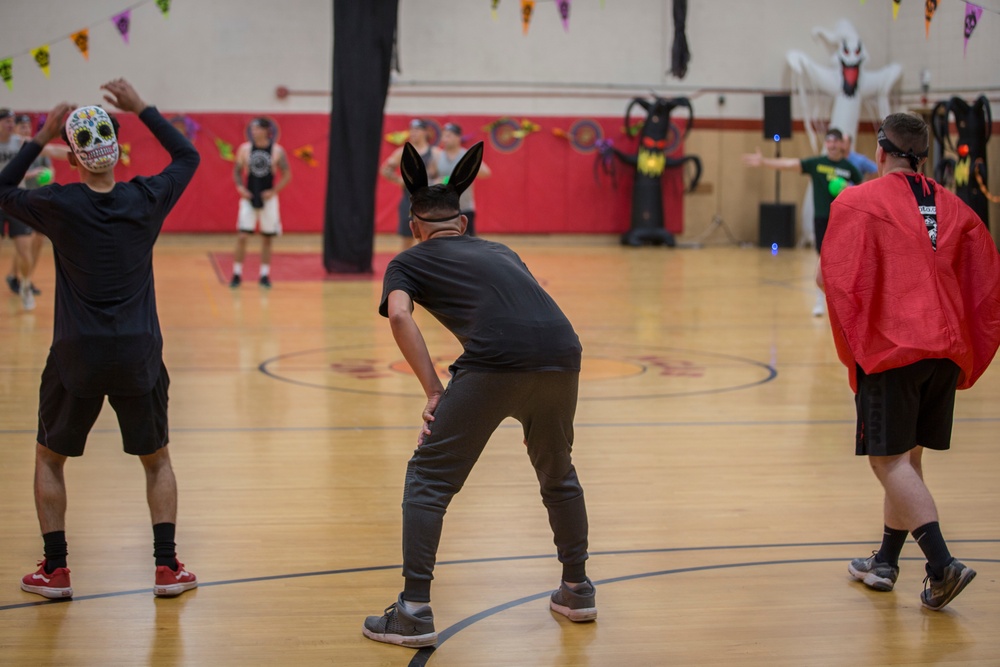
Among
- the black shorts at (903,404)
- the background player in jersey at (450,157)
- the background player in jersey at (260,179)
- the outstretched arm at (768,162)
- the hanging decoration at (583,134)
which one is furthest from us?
the hanging decoration at (583,134)

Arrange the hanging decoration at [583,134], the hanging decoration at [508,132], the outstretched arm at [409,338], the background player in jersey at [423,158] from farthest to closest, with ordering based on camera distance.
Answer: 1. the hanging decoration at [583,134]
2. the hanging decoration at [508,132]
3. the background player in jersey at [423,158]
4. the outstretched arm at [409,338]

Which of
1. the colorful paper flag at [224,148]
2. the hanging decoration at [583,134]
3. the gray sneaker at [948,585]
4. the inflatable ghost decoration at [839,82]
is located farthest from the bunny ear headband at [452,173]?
the inflatable ghost decoration at [839,82]

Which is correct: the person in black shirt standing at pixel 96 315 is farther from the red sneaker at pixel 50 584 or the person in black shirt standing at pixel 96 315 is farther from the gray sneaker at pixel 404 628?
the gray sneaker at pixel 404 628

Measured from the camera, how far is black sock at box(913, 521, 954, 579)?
392 cm

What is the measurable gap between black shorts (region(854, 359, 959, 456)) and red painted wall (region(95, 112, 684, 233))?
17.6 m

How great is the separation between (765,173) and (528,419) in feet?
67.8

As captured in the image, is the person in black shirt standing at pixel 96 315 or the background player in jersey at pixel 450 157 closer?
the person in black shirt standing at pixel 96 315

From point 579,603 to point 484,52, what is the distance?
1895 centimetres

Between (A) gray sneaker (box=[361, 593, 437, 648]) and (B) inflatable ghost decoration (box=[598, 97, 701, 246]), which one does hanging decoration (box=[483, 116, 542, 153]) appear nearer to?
(B) inflatable ghost decoration (box=[598, 97, 701, 246])

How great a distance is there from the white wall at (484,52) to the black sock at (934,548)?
56.7 feet

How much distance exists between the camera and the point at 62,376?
13.0 ft

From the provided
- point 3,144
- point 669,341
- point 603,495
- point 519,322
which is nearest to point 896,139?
point 519,322

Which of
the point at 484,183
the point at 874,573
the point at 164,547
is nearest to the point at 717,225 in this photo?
the point at 484,183

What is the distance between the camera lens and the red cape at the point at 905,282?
13.0 feet
